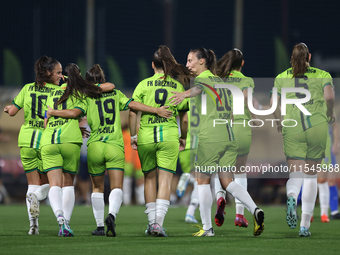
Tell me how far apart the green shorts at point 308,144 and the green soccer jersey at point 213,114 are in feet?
2.34

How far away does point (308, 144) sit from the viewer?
6.18 meters

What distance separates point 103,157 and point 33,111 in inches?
44.1

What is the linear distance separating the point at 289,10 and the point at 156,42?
7547mm

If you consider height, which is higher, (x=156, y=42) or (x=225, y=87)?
(x=156, y=42)

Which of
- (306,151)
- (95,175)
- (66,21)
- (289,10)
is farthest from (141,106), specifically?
(289,10)

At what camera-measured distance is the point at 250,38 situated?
97.5ft

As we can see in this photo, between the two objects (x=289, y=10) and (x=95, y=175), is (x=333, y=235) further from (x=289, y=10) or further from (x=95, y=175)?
(x=289, y=10)

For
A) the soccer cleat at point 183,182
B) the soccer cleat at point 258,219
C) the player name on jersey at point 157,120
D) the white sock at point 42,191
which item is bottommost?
the soccer cleat at point 258,219

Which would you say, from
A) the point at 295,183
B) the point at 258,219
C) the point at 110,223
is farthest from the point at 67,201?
the point at 295,183

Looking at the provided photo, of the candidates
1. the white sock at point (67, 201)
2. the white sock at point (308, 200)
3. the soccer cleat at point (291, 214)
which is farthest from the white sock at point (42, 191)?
the white sock at point (308, 200)

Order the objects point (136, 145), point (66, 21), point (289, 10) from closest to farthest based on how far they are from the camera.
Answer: point (136, 145), point (66, 21), point (289, 10)

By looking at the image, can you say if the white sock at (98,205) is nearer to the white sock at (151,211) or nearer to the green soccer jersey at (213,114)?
the white sock at (151,211)

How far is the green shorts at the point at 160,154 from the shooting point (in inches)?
242

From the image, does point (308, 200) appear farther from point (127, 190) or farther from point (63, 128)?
point (127, 190)
